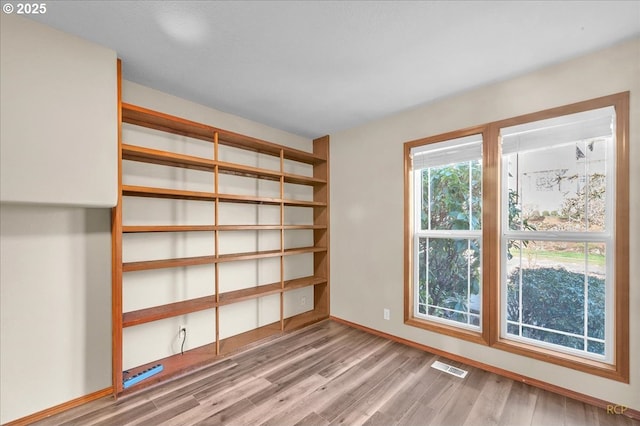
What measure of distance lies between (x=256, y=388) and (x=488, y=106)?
3.16m

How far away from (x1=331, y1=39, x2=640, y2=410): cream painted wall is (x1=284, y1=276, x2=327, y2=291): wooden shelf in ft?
0.68

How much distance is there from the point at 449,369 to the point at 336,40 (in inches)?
113

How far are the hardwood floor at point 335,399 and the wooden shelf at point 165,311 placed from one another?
549mm

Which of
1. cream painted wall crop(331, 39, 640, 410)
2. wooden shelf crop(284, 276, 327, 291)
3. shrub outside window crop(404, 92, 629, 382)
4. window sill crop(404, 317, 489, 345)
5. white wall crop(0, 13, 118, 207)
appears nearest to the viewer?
white wall crop(0, 13, 118, 207)

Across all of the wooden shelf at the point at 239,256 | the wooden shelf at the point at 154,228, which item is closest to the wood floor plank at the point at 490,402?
the wooden shelf at the point at 239,256

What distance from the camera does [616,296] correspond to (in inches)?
74.5

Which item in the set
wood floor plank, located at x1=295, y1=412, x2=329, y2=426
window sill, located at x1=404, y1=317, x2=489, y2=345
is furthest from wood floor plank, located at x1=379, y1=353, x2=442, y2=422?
wood floor plank, located at x1=295, y1=412, x2=329, y2=426

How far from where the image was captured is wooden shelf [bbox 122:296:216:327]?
212 cm

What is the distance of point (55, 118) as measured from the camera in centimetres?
167

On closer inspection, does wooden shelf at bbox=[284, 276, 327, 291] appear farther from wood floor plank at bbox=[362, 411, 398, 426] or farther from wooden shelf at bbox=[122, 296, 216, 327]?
wood floor plank at bbox=[362, 411, 398, 426]

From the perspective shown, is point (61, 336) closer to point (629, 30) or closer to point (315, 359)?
point (315, 359)

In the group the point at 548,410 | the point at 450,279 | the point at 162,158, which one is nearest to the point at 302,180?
the point at 162,158

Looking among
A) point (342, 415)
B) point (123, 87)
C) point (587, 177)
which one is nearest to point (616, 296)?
point (587, 177)

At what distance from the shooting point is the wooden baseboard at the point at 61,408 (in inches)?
69.6
